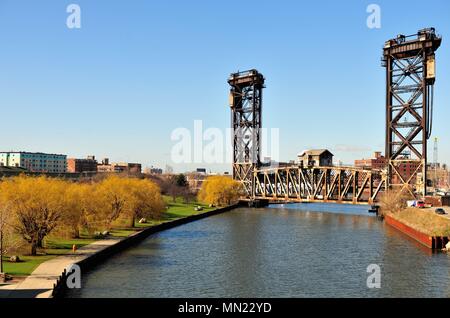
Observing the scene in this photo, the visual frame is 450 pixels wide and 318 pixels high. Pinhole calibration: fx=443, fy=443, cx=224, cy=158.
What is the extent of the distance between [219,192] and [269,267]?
64.6m

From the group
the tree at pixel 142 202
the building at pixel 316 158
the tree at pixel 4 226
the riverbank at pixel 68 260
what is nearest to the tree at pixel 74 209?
the riverbank at pixel 68 260

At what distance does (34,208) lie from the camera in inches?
1367

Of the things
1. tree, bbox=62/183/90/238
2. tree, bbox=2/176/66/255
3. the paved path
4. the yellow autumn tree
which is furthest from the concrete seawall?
the yellow autumn tree

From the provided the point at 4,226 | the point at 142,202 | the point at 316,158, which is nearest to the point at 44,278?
the point at 4,226

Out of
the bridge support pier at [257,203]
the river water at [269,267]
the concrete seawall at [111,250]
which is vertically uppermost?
the concrete seawall at [111,250]

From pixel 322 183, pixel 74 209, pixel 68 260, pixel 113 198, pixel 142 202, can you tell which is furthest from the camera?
pixel 322 183

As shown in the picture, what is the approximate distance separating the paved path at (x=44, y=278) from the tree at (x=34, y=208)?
3282 mm

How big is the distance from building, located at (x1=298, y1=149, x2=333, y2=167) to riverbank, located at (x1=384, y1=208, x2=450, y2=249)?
35.0 metres

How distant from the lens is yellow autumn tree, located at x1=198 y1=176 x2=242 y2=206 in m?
97.1

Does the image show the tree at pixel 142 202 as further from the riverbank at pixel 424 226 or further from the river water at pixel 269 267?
the riverbank at pixel 424 226

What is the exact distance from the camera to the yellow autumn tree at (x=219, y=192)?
97.1 metres

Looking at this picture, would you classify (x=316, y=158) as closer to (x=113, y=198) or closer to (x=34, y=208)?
(x=113, y=198)

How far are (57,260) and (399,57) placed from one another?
6736 centimetres
